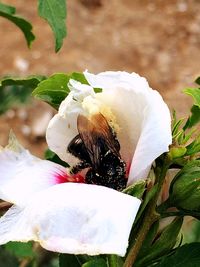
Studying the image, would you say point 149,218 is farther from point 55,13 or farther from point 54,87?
point 55,13

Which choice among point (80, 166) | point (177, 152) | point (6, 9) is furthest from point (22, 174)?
point (6, 9)

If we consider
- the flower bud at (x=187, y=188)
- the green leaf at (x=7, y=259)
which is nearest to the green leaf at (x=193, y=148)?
the flower bud at (x=187, y=188)

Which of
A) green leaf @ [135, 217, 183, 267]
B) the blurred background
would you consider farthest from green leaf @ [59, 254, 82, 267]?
the blurred background

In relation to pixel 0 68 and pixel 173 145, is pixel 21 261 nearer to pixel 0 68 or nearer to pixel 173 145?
pixel 173 145

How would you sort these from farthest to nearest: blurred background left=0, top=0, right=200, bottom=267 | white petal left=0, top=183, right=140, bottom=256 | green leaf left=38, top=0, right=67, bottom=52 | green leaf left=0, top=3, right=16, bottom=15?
blurred background left=0, top=0, right=200, bottom=267, green leaf left=0, top=3, right=16, bottom=15, green leaf left=38, top=0, right=67, bottom=52, white petal left=0, top=183, right=140, bottom=256

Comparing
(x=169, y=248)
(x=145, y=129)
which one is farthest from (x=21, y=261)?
(x=145, y=129)

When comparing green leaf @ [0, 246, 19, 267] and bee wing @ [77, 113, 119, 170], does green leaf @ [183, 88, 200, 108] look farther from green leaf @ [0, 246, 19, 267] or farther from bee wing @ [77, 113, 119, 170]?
green leaf @ [0, 246, 19, 267]
